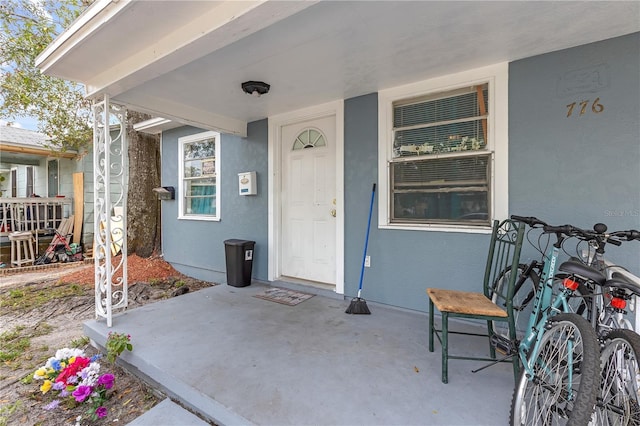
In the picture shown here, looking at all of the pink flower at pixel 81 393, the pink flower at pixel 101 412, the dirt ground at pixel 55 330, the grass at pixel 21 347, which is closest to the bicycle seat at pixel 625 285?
the dirt ground at pixel 55 330

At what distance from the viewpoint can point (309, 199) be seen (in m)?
3.94

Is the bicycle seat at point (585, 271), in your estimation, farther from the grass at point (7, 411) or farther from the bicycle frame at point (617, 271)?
the grass at point (7, 411)

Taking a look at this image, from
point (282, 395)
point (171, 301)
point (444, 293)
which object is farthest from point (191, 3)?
point (171, 301)

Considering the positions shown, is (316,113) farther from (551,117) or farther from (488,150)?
(551,117)

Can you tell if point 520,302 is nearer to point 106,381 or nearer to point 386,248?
point 386,248

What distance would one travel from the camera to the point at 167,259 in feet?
18.4

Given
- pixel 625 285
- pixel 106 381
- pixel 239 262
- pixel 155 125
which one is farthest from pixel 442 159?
pixel 155 125

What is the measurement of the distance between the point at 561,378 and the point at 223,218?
4.42 meters

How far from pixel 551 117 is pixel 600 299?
158 centimetres

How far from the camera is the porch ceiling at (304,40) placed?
6.01 feet

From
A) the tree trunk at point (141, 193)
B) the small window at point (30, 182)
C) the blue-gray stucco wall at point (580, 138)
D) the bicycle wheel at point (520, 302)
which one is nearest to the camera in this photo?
the blue-gray stucco wall at point (580, 138)

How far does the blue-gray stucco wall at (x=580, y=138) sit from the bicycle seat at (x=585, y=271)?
1241 millimetres

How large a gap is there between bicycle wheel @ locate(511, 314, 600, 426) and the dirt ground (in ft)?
7.71

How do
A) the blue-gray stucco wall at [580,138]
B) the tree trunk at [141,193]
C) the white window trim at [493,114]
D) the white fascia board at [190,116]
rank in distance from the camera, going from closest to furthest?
the blue-gray stucco wall at [580,138] → the white window trim at [493,114] → the white fascia board at [190,116] → the tree trunk at [141,193]
